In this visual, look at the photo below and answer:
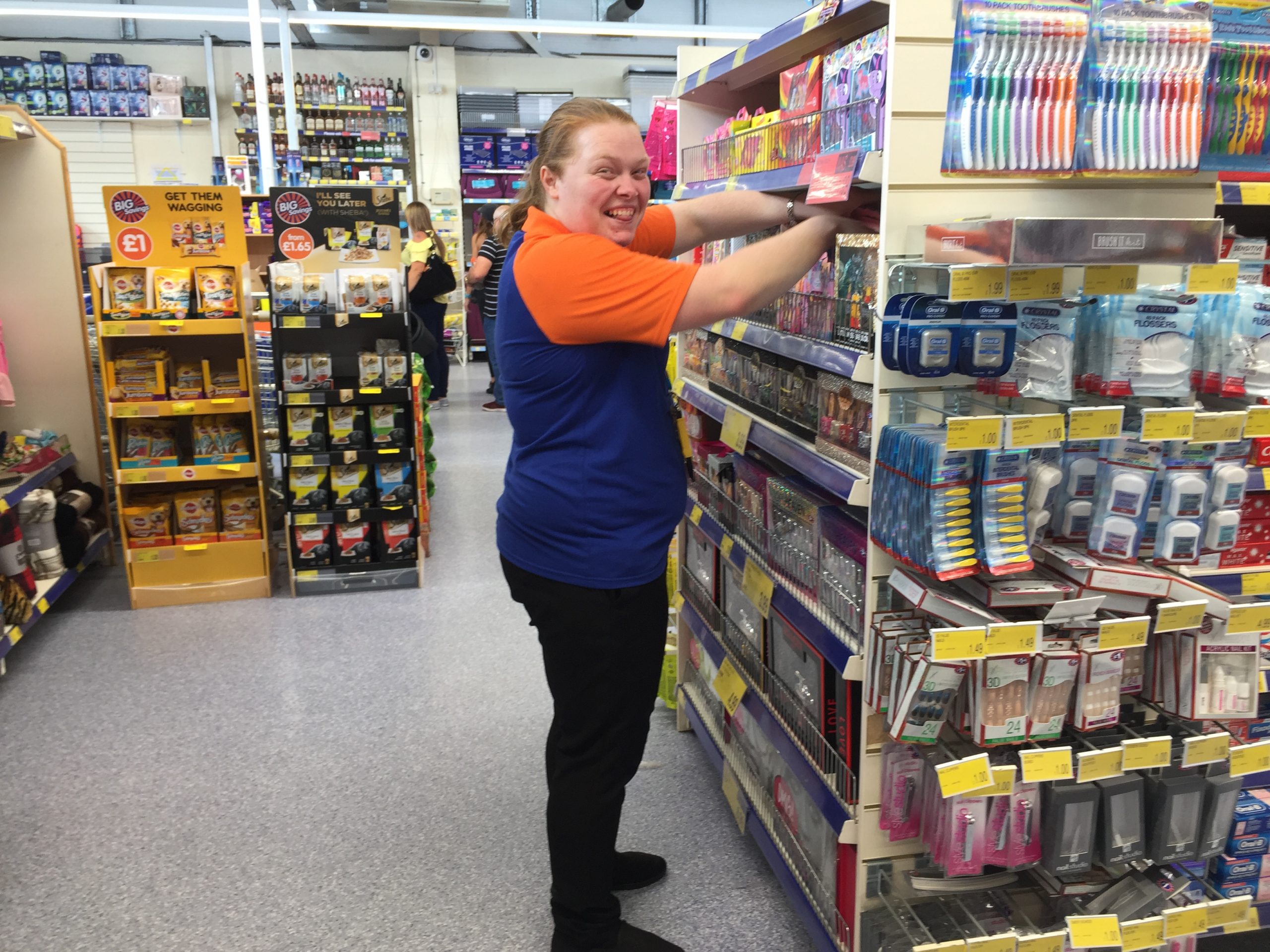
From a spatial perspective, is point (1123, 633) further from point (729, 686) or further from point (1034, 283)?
point (729, 686)

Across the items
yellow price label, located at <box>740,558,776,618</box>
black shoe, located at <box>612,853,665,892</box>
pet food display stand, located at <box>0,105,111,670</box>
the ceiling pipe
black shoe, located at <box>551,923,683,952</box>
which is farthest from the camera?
the ceiling pipe

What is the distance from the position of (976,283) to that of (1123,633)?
0.70 metres

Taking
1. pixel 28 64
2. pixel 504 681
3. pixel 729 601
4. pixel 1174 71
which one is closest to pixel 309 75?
pixel 28 64

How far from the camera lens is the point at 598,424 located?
1933mm

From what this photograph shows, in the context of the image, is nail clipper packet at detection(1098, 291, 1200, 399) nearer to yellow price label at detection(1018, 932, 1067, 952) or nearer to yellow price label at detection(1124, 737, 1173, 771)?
yellow price label at detection(1124, 737, 1173, 771)

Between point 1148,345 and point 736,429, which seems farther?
point 736,429

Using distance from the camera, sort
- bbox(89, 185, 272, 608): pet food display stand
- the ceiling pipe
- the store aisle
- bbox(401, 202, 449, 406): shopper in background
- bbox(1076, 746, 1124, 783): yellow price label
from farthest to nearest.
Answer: the ceiling pipe
bbox(401, 202, 449, 406): shopper in background
bbox(89, 185, 272, 608): pet food display stand
the store aisle
bbox(1076, 746, 1124, 783): yellow price label

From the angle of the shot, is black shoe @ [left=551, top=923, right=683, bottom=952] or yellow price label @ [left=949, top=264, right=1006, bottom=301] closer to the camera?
yellow price label @ [left=949, top=264, right=1006, bottom=301]

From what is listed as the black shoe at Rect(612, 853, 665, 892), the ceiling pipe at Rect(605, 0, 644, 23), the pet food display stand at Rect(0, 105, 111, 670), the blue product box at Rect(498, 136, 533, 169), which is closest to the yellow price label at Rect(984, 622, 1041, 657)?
the black shoe at Rect(612, 853, 665, 892)

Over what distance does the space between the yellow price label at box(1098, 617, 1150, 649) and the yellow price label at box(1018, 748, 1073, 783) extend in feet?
0.70

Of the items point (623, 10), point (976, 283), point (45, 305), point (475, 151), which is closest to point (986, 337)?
point (976, 283)

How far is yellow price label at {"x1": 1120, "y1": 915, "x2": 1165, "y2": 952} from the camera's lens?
6.30ft

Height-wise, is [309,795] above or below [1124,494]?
below

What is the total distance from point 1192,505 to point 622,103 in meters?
11.8
